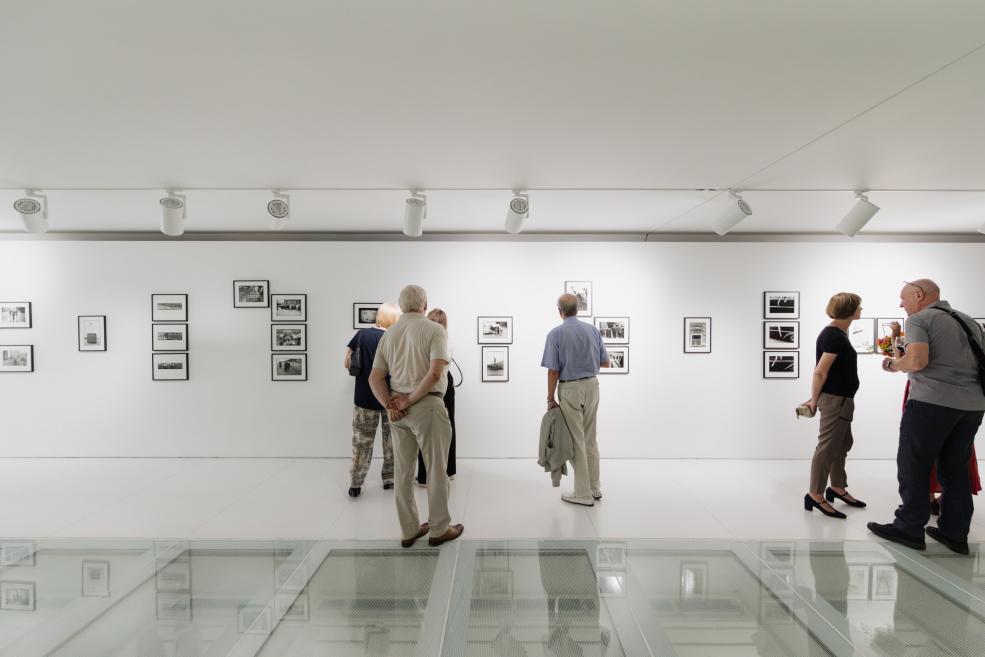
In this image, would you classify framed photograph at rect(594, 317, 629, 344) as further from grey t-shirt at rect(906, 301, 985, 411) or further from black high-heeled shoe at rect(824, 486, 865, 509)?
grey t-shirt at rect(906, 301, 985, 411)

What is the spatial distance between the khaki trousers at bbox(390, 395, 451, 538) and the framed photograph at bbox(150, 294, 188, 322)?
367 centimetres

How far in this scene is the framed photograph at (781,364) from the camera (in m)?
5.47

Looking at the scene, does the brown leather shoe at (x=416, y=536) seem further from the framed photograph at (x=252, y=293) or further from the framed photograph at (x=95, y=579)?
the framed photograph at (x=252, y=293)

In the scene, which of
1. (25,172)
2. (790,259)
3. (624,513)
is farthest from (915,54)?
(25,172)

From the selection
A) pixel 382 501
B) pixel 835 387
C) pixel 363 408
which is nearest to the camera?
pixel 835 387

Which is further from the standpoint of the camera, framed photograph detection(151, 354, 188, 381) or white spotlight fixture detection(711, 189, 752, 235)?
framed photograph detection(151, 354, 188, 381)

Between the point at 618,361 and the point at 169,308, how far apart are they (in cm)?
503

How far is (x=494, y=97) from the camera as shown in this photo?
2.28 m

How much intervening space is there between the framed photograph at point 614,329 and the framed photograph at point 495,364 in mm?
1085

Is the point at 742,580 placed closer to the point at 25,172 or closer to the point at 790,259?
the point at 790,259

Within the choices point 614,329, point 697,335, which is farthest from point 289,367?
point 697,335

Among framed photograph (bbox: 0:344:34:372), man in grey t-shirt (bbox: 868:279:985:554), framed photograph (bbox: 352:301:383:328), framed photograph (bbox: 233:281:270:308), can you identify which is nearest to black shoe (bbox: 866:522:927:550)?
man in grey t-shirt (bbox: 868:279:985:554)

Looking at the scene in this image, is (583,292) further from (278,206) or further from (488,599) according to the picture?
(488,599)

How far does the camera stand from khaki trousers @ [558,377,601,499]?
156 inches
